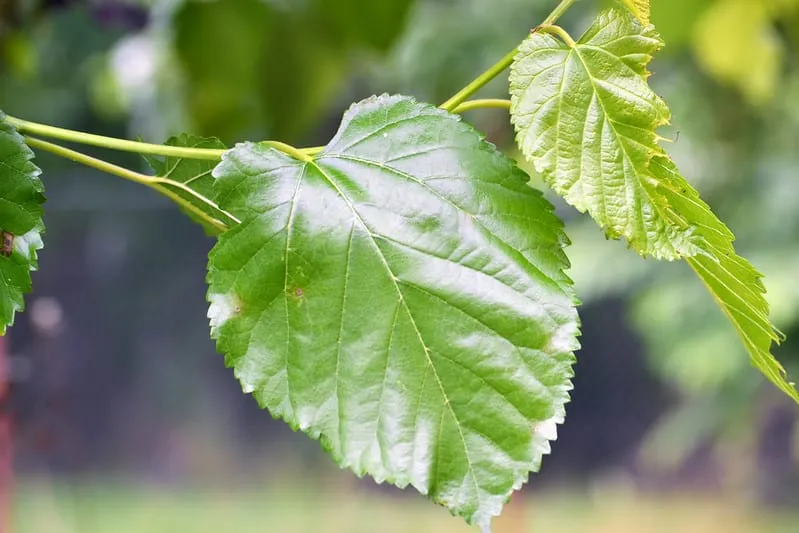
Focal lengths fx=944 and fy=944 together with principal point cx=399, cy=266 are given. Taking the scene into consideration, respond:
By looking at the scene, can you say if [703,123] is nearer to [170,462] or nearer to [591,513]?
[591,513]

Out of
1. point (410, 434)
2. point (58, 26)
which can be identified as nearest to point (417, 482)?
point (410, 434)

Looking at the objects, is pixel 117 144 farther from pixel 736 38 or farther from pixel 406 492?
pixel 406 492

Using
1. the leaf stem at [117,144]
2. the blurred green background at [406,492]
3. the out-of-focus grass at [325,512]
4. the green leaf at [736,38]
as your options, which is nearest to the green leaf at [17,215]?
the leaf stem at [117,144]

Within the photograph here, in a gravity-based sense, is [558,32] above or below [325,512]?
below

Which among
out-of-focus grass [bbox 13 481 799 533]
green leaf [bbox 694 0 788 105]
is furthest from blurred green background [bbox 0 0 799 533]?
green leaf [bbox 694 0 788 105]

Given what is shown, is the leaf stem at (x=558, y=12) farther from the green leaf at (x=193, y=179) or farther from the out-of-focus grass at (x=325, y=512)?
the out-of-focus grass at (x=325, y=512)

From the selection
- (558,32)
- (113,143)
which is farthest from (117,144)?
(558,32)

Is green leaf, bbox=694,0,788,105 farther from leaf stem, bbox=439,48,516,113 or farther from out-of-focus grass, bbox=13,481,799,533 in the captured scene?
out-of-focus grass, bbox=13,481,799,533
